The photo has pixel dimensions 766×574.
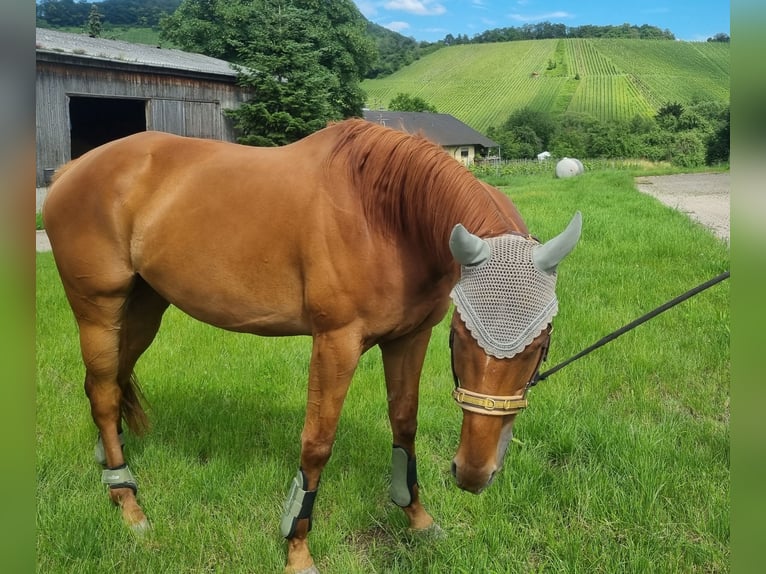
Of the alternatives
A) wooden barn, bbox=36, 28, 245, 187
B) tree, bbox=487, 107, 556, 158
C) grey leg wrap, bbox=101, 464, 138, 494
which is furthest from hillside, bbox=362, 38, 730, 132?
grey leg wrap, bbox=101, 464, 138, 494

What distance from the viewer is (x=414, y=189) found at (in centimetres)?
218

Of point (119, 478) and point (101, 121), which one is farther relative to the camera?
point (101, 121)

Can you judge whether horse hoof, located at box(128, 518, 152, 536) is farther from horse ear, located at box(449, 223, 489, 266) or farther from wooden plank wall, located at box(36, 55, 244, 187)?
wooden plank wall, located at box(36, 55, 244, 187)

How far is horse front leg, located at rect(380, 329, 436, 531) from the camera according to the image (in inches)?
104

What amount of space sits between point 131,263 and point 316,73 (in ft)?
60.1

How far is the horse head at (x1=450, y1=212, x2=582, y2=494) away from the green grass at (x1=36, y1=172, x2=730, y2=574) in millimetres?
909

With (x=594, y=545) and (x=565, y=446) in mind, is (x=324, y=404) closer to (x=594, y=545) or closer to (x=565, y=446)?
(x=594, y=545)

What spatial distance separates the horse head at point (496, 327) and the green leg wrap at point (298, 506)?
927 mm

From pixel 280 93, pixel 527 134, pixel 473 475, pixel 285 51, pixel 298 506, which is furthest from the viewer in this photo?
pixel 527 134

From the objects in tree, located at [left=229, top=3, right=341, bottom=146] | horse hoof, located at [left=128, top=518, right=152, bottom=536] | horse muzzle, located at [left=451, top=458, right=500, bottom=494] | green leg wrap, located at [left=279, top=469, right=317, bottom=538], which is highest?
tree, located at [left=229, top=3, right=341, bottom=146]

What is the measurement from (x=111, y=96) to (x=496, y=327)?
48.3 feet

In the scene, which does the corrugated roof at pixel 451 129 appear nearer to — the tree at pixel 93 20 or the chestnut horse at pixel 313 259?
the tree at pixel 93 20

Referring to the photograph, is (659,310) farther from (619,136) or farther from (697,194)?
(619,136)

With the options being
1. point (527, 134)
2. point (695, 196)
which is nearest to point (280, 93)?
point (695, 196)
